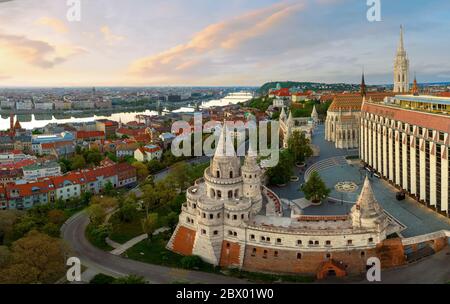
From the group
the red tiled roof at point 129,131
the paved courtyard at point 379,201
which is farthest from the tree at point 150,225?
the red tiled roof at point 129,131

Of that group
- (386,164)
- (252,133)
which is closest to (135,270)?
(386,164)

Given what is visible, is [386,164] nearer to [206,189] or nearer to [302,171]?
[302,171]

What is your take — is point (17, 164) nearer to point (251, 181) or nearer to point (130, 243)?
point (130, 243)

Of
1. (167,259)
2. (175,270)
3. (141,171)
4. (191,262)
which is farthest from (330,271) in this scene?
(141,171)

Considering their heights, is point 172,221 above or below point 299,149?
below

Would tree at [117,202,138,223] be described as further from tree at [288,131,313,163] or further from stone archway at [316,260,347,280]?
tree at [288,131,313,163]

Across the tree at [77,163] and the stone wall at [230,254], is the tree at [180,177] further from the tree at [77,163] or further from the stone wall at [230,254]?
the tree at [77,163]
